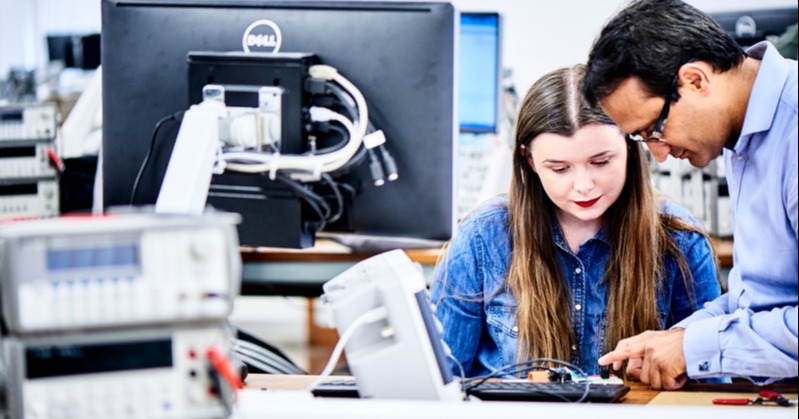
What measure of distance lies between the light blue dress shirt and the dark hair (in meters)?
0.08

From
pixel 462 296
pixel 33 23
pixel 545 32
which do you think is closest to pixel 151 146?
pixel 462 296

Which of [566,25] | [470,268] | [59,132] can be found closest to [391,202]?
[470,268]

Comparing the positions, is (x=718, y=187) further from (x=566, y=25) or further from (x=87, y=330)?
(x=566, y=25)

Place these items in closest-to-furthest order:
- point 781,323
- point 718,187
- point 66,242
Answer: point 66,242 < point 781,323 < point 718,187

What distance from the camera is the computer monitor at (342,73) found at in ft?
5.64

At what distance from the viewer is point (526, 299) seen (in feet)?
6.23

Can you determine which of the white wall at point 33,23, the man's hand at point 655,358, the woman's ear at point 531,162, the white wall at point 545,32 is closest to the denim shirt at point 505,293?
the woman's ear at point 531,162

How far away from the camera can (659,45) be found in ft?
4.89

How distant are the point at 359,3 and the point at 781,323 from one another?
2.82 ft

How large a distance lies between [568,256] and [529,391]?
0.51m

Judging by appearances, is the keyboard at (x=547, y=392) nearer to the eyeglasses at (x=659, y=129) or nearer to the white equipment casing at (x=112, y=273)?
the eyeglasses at (x=659, y=129)

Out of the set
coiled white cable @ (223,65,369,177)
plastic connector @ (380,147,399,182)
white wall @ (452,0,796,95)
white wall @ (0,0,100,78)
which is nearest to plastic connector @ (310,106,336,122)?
coiled white cable @ (223,65,369,177)

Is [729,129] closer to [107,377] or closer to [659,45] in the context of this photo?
[659,45]

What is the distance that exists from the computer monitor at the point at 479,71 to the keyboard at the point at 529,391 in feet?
5.55
